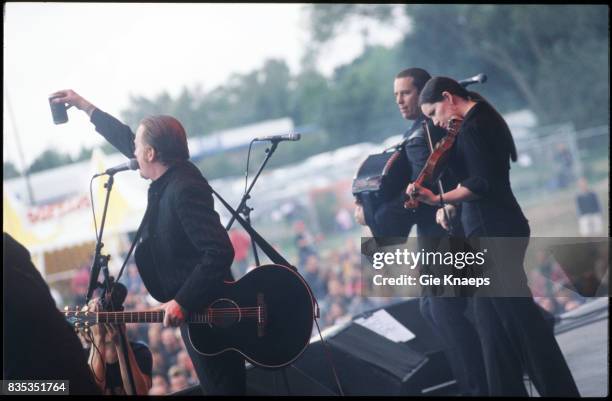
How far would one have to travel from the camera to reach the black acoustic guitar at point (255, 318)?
343 cm

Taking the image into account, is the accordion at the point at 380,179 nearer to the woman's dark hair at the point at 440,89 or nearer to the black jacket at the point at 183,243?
the woman's dark hair at the point at 440,89

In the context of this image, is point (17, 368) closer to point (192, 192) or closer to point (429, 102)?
point (192, 192)

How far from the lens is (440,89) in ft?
12.3

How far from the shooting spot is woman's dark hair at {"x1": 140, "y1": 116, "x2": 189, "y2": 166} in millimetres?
3492

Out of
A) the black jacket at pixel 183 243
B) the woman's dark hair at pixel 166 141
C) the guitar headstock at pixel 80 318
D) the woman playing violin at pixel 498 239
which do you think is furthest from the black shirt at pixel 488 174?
the guitar headstock at pixel 80 318

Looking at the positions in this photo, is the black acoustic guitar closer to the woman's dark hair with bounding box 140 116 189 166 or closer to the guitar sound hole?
the guitar sound hole

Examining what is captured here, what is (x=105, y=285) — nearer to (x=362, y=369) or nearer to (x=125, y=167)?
(x=125, y=167)

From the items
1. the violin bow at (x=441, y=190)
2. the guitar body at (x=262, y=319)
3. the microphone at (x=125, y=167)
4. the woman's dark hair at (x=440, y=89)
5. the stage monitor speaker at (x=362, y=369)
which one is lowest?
the stage monitor speaker at (x=362, y=369)

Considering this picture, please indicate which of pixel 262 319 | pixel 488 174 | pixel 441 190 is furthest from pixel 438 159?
pixel 262 319

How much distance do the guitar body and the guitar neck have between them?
1.3 inches

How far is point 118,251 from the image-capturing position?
17.4 ft

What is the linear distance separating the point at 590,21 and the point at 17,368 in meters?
8.89

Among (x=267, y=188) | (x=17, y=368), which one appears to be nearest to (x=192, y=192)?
(x=17, y=368)

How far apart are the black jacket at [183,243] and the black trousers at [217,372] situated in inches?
8.6
